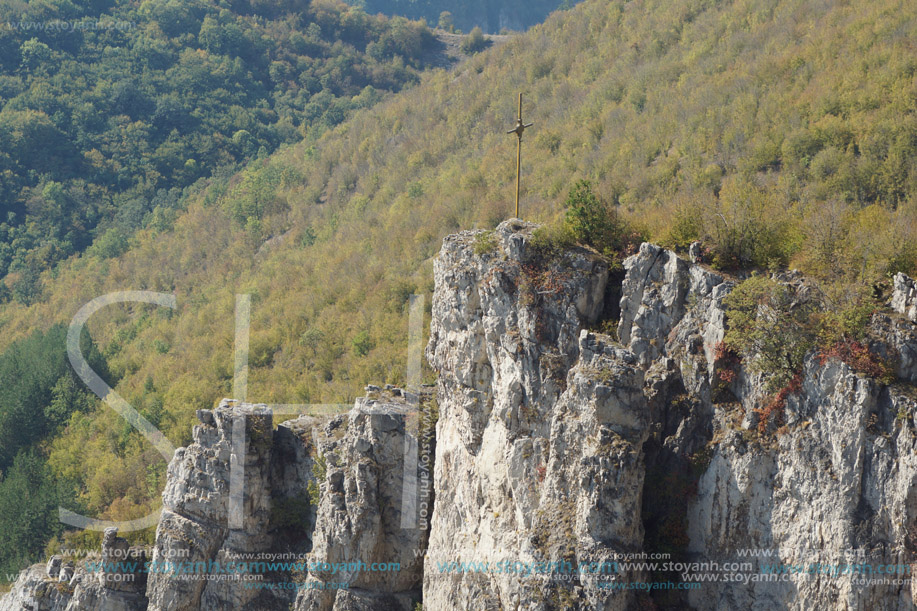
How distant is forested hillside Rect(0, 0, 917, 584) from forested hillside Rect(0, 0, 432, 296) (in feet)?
31.7

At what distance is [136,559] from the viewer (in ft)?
158

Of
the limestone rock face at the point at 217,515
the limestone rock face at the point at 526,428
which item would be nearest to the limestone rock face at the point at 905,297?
the limestone rock face at the point at 526,428

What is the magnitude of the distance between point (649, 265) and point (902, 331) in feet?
27.3

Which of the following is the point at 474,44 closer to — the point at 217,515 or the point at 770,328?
the point at 217,515

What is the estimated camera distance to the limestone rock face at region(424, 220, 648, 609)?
2995 centimetres

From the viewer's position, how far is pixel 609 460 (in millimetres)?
29750

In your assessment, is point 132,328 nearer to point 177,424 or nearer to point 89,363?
point 89,363

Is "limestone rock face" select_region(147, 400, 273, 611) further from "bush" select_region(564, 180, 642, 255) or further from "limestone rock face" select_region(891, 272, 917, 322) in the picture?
"limestone rock face" select_region(891, 272, 917, 322)

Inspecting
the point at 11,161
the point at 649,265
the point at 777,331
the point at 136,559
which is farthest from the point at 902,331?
the point at 11,161

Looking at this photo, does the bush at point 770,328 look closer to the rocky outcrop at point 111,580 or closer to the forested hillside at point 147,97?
the rocky outcrop at point 111,580

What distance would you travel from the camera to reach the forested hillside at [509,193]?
48.2m

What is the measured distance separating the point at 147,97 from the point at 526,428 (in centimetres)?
11161

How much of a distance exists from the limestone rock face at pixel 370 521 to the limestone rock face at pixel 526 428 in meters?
2.88

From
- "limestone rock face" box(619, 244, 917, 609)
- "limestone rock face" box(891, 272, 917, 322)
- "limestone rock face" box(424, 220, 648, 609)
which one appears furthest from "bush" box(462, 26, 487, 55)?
"limestone rock face" box(891, 272, 917, 322)
